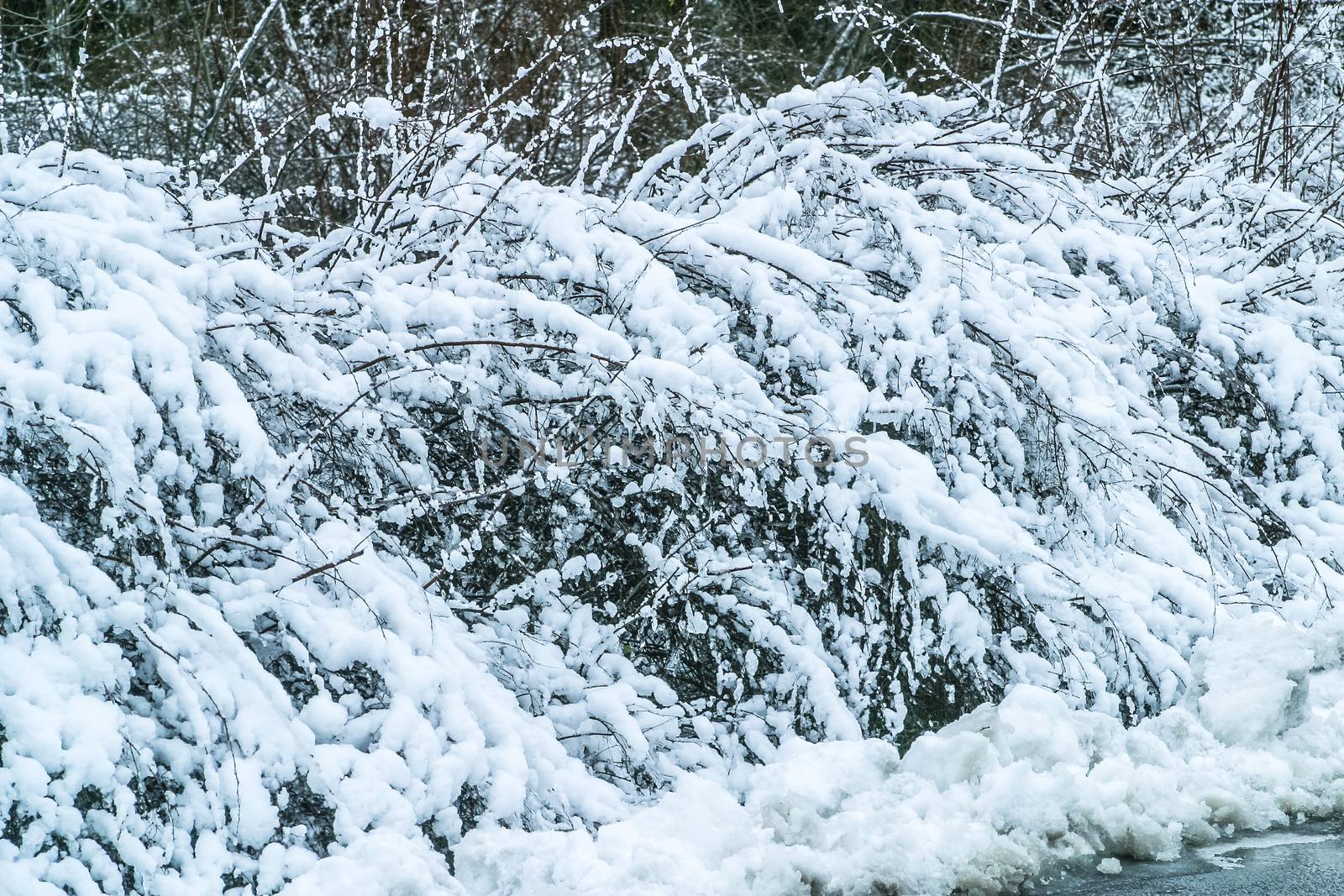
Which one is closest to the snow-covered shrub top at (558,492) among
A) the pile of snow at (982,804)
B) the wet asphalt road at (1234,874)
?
the pile of snow at (982,804)

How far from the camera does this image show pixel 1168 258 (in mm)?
4430

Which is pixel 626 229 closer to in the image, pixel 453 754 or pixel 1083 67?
pixel 453 754

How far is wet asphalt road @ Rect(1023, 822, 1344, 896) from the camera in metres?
2.34

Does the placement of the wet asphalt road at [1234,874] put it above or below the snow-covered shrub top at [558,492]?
below

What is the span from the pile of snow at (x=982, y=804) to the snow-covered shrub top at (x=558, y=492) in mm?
176

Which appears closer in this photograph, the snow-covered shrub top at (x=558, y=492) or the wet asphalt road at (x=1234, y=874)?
the snow-covered shrub top at (x=558, y=492)

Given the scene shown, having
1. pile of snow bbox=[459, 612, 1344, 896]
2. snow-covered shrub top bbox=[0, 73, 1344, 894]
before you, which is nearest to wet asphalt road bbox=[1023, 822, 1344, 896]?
pile of snow bbox=[459, 612, 1344, 896]

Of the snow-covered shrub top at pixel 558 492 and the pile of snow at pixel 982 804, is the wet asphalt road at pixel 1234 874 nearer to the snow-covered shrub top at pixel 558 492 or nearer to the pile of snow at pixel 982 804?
the pile of snow at pixel 982 804

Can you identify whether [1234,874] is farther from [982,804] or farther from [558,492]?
[558,492]

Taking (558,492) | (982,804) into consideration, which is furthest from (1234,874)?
(558,492)

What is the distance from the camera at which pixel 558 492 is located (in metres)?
3.14

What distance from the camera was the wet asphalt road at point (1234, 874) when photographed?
234 cm

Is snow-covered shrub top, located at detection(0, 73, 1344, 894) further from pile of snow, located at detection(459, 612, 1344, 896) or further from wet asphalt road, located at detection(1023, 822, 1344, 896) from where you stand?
wet asphalt road, located at detection(1023, 822, 1344, 896)

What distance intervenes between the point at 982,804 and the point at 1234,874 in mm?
483
